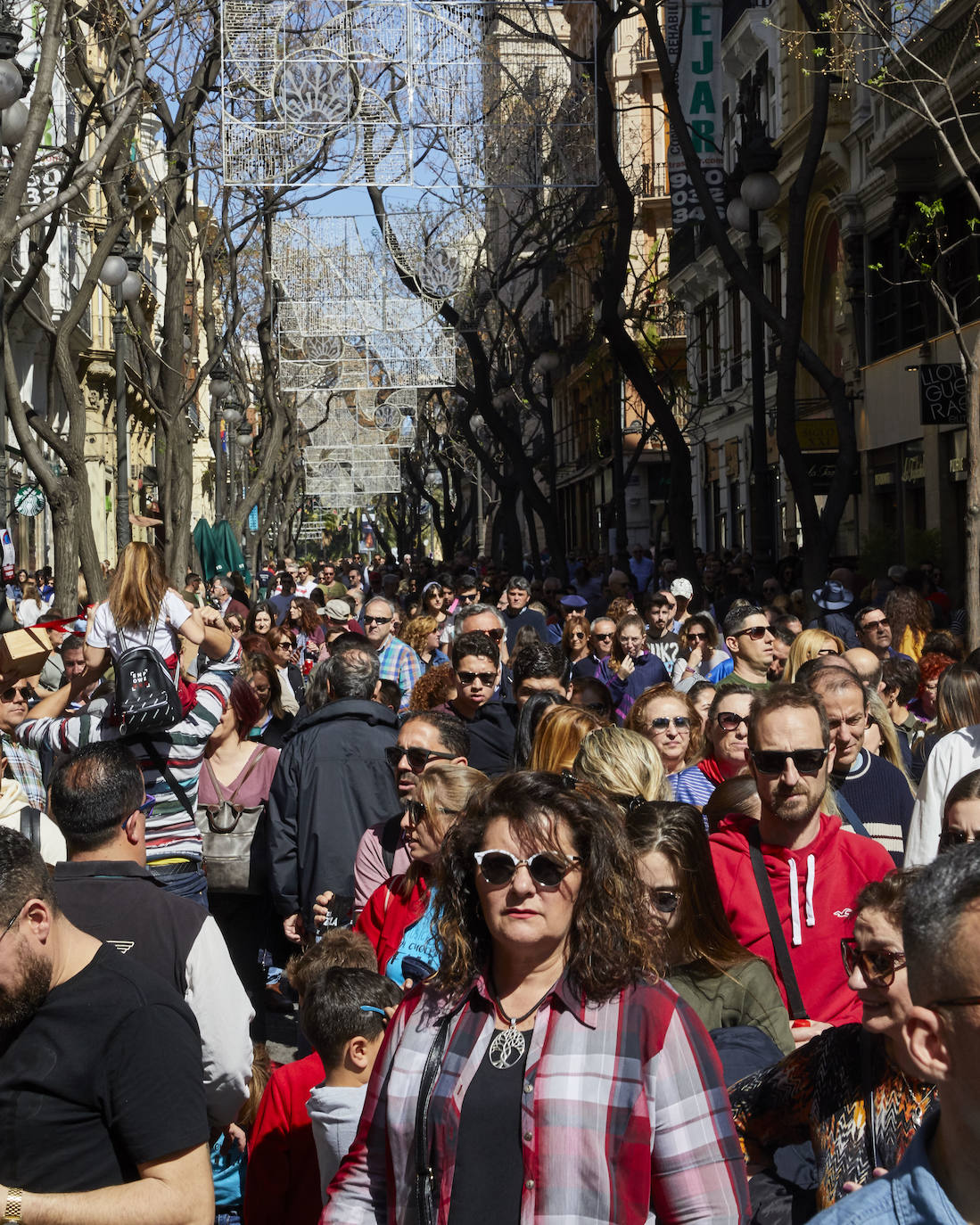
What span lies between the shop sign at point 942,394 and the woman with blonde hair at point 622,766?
16.8 m

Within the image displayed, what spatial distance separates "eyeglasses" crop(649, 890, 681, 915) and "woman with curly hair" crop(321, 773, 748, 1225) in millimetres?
916

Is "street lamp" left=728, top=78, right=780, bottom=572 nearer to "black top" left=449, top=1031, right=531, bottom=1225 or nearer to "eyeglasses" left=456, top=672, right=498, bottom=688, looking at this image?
"eyeglasses" left=456, top=672, right=498, bottom=688

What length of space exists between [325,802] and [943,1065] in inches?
210

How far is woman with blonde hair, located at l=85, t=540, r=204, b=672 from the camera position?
7.77 m

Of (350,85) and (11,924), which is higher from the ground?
(350,85)

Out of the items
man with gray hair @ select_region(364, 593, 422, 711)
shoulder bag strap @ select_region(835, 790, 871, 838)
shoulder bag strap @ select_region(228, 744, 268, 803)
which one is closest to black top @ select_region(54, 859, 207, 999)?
shoulder bag strap @ select_region(835, 790, 871, 838)

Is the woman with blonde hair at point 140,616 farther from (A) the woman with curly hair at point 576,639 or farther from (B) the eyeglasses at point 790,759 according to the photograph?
(A) the woman with curly hair at point 576,639

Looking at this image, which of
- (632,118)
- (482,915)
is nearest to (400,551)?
(632,118)

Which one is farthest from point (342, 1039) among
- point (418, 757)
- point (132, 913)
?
point (418, 757)

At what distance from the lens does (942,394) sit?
21.5 meters

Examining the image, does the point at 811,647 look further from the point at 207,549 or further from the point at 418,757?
the point at 207,549

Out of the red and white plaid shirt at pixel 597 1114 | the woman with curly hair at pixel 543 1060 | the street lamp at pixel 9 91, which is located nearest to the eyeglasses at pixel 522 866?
the woman with curly hair at pixel 543 1060

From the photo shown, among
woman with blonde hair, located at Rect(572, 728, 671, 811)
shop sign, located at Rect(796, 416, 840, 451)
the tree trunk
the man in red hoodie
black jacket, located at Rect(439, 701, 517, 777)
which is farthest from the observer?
shop sign, located at Rect(796, 416, 840, 451)

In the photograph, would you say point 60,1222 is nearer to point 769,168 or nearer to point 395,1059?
point 395,1059
